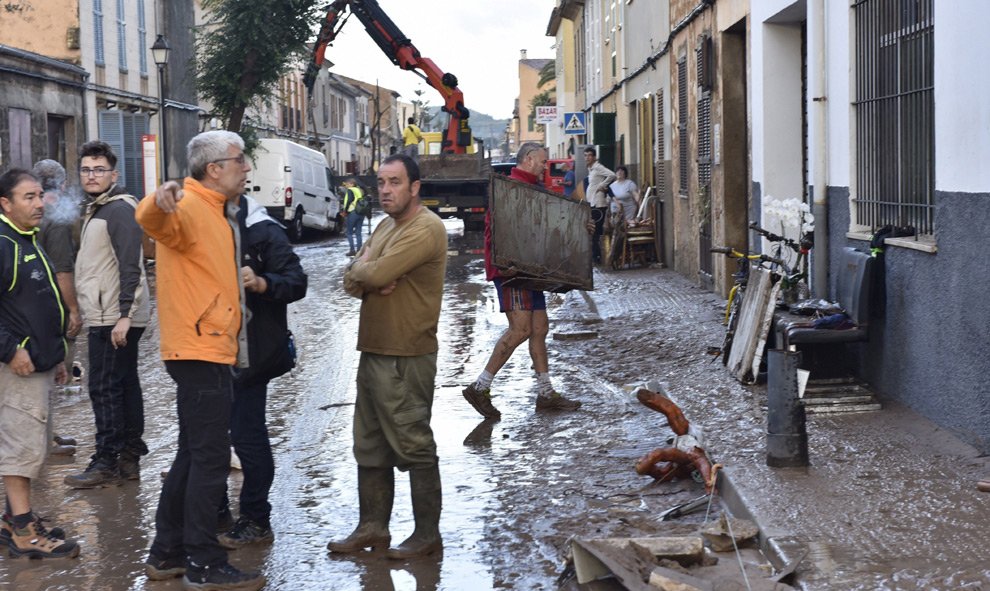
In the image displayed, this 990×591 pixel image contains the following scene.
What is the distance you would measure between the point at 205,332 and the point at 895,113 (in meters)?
4.96

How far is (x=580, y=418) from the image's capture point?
8664mm

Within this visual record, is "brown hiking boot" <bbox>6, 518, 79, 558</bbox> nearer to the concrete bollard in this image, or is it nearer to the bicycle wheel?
the concrete bollard

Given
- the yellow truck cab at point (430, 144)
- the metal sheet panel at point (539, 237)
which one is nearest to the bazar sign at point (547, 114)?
the yellow truck cab at point (430, 144)

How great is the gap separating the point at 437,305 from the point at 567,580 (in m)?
1.42

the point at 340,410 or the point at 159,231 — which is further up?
the point at 159,231

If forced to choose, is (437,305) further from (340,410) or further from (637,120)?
(637,120)

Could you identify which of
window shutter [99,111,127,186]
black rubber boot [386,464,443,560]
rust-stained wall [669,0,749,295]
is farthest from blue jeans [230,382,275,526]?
window shutter [99,111,127,186]

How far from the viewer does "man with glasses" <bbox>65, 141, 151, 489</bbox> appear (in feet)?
23.1

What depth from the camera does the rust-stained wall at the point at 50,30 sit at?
27.8 metres

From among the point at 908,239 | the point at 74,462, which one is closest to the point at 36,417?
the point at 74,462

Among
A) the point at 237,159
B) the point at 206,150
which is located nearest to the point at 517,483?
the point at 237,159

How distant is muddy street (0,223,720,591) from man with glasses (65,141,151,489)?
0.69 feet

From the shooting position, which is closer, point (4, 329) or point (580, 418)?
point (4, 329)

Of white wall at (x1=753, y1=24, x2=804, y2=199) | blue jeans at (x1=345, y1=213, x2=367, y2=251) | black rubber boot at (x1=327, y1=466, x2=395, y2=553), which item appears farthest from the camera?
blue jeans at (x1=345, y1=213, x2=367, y2=251)
